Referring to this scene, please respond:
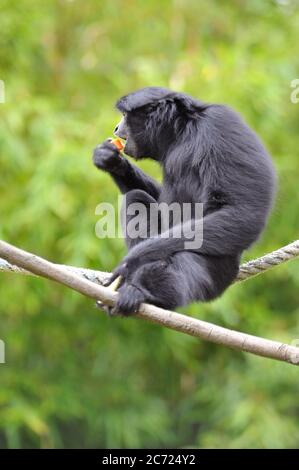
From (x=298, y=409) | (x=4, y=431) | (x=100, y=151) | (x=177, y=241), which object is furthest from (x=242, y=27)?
(x=177, y=241)

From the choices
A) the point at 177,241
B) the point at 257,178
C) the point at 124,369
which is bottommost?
the point at 124,369

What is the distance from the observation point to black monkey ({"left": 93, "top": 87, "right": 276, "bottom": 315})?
13.5 feet

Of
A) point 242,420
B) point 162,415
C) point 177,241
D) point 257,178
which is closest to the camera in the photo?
point 177,241

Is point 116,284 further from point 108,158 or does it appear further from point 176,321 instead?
point 108,158

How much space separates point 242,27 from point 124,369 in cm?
532

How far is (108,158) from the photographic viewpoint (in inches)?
199

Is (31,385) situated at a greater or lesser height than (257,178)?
lesser

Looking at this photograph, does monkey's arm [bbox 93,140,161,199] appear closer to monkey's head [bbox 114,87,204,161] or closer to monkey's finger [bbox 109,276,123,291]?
monkey's head [bbox 114,87,204,161]

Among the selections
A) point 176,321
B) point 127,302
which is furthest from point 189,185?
point 176,321

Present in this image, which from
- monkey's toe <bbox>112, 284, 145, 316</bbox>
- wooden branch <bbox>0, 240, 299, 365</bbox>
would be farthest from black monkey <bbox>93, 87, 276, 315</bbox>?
wooden branch <bbox>0, 240, 299, 365</bbox>

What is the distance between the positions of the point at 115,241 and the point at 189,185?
14.1ft

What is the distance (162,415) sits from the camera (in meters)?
10.8

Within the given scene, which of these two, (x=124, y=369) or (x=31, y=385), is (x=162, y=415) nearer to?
(x=124, y=369)

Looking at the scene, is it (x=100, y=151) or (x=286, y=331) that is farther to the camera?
(x=286, y=331)
